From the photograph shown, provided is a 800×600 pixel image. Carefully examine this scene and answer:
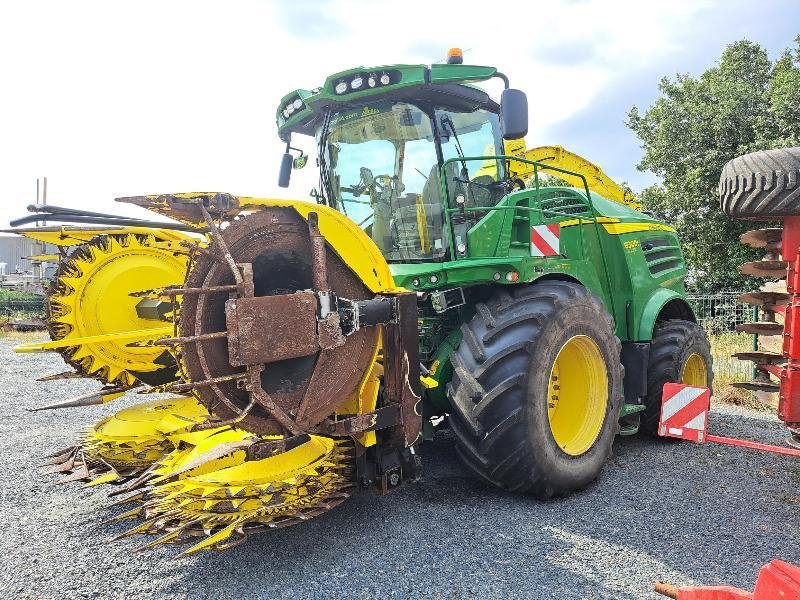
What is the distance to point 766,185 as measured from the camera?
2.67 metres

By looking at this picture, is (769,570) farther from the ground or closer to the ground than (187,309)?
closer to the ground

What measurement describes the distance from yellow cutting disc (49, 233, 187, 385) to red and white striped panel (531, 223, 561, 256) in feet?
7.38

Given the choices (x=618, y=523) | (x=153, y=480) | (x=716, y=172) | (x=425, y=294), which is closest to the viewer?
(x=153, y=480)

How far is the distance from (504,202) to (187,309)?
2.41 metres

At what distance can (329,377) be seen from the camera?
2.69 m

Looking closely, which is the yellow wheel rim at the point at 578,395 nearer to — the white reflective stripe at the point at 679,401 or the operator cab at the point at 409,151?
the white reflective stripe at the point at 679,401

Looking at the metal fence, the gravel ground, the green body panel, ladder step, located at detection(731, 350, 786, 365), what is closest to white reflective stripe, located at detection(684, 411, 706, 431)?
ladder step, located at detection(731, 350, 786, 365)

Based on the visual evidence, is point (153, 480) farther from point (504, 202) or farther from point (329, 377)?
point (504, 202)

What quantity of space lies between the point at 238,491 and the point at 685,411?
7.38 ft

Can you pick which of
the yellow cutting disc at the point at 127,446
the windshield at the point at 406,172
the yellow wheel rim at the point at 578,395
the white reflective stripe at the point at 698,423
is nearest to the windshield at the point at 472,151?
the windshield at the point at 406,172

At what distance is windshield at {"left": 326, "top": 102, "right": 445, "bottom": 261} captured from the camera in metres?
4.08

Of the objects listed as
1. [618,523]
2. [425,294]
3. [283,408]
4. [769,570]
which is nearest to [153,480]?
[283,408]

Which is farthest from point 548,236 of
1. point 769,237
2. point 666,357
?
point 666,357

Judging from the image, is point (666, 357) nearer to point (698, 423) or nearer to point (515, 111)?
point (698, 423)
